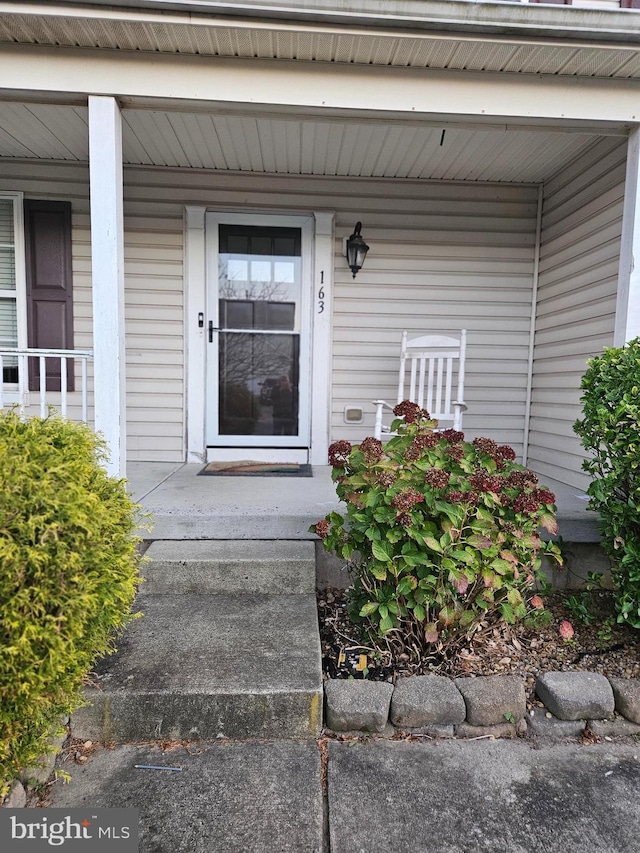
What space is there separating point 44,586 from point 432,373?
2789mm

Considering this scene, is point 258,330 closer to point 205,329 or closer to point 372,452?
point 205,329

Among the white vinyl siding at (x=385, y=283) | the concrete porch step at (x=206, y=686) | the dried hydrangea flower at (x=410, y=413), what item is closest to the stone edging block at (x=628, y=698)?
the concrete porch step at (x=206, y=686)

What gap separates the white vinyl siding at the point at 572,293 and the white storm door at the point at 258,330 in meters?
1.75

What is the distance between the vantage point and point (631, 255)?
2352mm

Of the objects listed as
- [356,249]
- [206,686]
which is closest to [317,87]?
[356,249]

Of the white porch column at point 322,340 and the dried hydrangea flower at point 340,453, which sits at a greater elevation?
the white porch column at point 322,340

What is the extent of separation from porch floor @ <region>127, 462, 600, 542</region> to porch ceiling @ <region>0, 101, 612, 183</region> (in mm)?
2009

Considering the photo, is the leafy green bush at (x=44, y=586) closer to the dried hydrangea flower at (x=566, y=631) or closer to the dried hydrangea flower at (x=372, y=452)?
the dried hydrangea flower at (x=372, y=452)

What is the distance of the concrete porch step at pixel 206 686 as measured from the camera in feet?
4.88

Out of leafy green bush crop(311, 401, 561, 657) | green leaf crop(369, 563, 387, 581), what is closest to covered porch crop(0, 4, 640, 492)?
leafy green bush crop(311, 401, 561, 657)

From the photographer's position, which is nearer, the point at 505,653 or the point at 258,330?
the point at 505,653

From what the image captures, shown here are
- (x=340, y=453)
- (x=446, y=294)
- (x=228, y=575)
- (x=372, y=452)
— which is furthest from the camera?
(x=446, y=294)

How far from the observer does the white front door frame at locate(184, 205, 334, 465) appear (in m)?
3.68

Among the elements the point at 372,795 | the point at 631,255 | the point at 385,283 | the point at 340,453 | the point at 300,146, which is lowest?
the point at 372,795
